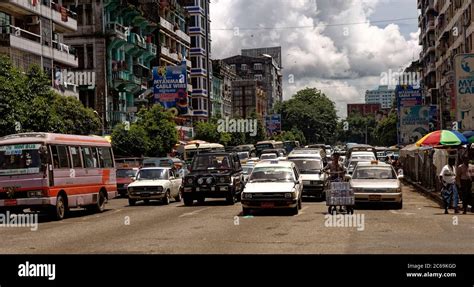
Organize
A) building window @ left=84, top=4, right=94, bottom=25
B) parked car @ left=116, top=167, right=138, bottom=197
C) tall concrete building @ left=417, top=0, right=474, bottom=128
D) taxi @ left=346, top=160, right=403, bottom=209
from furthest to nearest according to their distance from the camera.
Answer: tall concrete building @ left=417, top=0, right=474, bottom=128, building window @ left=84, top=4, right=94, bottom=25, parked car @ left=116, top=167, right=138, bottom=197, taxi @ left=346, top=160, right=403, bottom=209

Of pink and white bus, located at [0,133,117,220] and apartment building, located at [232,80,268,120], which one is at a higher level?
apartment building, located at [232,80,268,120]

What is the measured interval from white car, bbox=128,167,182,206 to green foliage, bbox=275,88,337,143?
391 ft

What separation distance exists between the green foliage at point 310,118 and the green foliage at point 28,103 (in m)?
112

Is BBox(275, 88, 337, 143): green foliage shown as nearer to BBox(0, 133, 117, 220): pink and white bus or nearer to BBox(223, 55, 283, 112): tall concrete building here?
BBox(223, 55, 283, 112): tall concrete building

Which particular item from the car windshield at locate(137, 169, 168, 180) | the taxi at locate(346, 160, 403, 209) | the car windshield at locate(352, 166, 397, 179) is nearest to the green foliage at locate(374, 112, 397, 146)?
the car windshield at locate(137, 169, 168, 180)

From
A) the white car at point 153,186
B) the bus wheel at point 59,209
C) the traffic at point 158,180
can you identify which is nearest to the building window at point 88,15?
the traffic at point 158,180

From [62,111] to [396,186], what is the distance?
23779 millimetres

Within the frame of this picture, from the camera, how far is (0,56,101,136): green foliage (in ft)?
101

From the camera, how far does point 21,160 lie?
2156 centimetres

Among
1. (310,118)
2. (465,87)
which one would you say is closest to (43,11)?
(465,87)

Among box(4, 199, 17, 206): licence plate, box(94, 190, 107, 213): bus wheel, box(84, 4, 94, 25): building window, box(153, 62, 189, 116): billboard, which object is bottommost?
box(94, 190, 107, 213): bus wheel

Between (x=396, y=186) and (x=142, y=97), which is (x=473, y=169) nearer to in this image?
(x=396, y=186)
